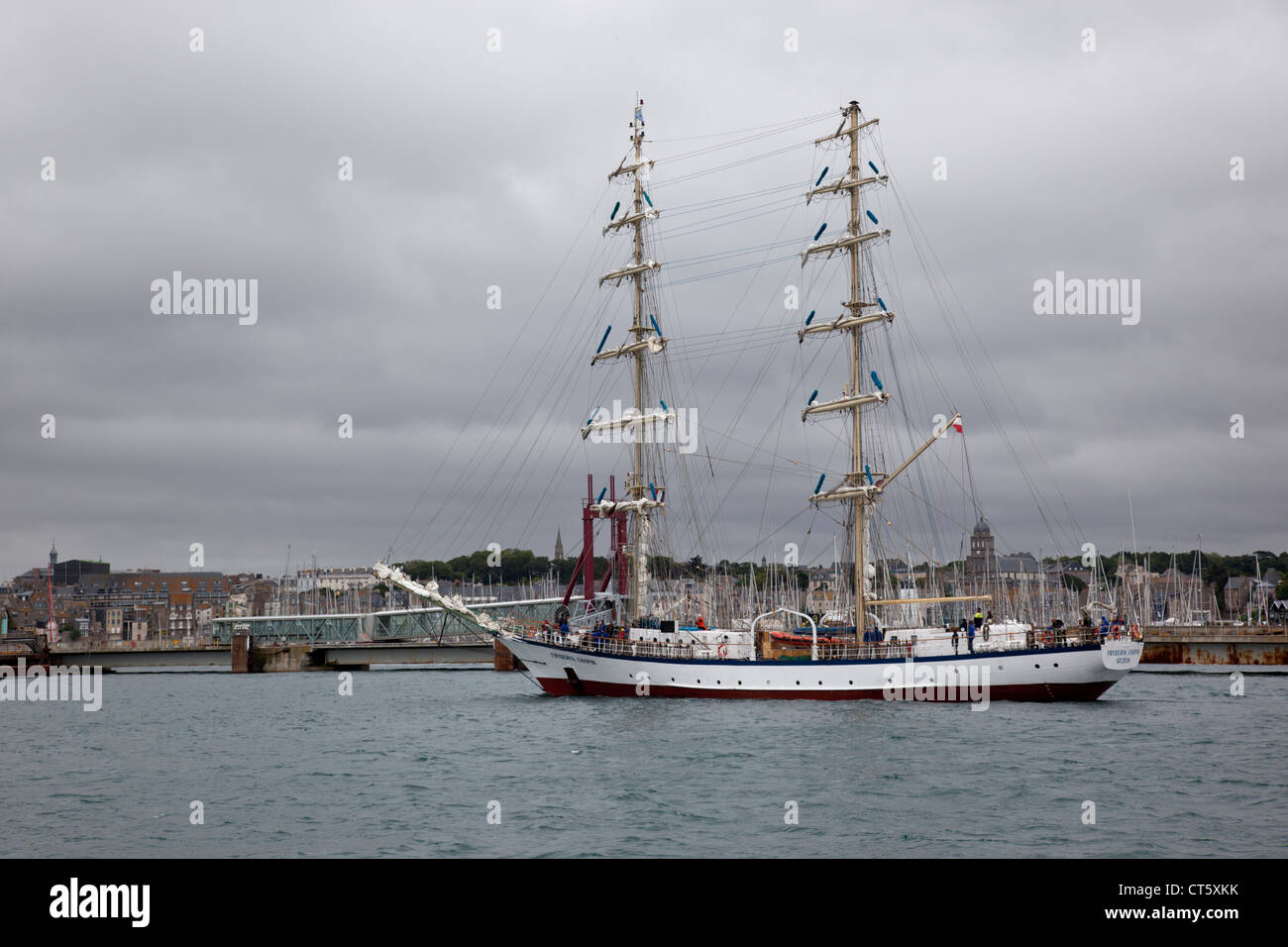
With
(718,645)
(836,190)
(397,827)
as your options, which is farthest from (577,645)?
(397,827)

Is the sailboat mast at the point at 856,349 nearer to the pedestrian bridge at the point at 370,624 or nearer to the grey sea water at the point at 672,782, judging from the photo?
the grey sea water at the point at 672,782

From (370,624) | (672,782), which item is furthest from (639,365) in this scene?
(370,624)

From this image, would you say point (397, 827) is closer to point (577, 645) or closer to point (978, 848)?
point (978, 848)

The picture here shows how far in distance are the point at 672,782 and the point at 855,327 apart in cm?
4297

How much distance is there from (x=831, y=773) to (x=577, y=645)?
33.4 meters

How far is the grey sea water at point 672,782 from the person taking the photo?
84.9ft

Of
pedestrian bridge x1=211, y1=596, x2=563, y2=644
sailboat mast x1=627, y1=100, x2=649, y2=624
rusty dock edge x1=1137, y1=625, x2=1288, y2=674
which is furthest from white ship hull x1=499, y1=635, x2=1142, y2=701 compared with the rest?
pedestrian bridge x1=211, y1=596, x2=563, y2=644

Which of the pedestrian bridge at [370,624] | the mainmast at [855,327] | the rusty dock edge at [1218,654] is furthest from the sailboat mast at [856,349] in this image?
the pedestrian bridge at [370,624]

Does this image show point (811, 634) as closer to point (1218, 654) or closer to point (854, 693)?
point (854, 693)

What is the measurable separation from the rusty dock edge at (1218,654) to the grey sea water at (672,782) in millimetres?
38975

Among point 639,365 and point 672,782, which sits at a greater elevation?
point 639,365

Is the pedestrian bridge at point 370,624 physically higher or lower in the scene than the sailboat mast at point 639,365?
lower

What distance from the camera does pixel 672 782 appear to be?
34219 millimetres
